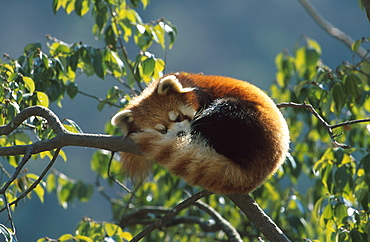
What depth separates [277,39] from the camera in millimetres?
17734

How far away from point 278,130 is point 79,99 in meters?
11.0

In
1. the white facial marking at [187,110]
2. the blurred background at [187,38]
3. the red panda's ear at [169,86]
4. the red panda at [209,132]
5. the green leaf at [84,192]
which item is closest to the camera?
the red panda at [209,132]

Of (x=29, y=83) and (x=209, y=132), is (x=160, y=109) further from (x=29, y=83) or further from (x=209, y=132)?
(x=29, y=83)

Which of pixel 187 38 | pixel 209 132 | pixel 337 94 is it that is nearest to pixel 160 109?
pixel 209 132

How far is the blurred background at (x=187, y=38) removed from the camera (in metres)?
12.4

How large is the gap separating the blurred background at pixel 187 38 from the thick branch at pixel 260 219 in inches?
346

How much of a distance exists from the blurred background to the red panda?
Answer: 8150 mm

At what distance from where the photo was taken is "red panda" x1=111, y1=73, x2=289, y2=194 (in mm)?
1983

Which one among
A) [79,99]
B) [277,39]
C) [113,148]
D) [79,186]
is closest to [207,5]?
[277,39]

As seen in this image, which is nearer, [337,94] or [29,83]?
[29,83]

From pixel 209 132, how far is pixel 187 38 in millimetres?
14527

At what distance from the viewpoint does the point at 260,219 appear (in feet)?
6.26

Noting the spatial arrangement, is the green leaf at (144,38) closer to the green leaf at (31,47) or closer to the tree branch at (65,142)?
the green leaf at (31,47)

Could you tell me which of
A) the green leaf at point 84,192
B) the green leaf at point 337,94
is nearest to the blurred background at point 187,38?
the green leaf at point 84,192
